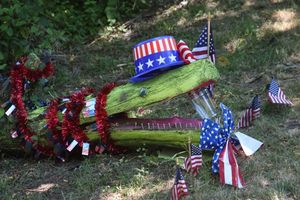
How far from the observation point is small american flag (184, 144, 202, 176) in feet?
13.8

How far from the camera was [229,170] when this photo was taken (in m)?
4.09

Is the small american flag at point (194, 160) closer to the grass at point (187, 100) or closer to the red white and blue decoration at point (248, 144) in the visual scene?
the grass at point (187, 100)

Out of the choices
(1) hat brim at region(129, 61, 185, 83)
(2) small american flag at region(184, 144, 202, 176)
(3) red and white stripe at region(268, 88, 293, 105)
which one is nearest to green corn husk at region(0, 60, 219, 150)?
(1) hat brim at region(129, 61, 185, 83)

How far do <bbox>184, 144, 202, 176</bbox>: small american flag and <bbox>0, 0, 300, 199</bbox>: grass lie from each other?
0.27 feet

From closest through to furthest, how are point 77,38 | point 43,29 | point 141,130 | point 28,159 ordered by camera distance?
point 141,130, point 28,159, point 43,29, point 77,38

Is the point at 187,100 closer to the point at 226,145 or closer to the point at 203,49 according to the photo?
the point at 203,49

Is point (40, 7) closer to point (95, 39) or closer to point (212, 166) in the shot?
point (95, 39)

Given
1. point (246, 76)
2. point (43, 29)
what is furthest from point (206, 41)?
point (43, 29)

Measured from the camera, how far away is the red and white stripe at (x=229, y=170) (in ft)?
13.2

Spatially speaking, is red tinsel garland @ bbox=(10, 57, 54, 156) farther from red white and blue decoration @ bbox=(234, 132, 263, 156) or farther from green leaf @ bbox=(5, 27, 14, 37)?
red white and blue decoration @ bbox=(234, 132, 263, 156)

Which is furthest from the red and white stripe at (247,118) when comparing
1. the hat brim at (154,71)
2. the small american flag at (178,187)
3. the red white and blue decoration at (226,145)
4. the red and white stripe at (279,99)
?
the small american flag at (178,187)

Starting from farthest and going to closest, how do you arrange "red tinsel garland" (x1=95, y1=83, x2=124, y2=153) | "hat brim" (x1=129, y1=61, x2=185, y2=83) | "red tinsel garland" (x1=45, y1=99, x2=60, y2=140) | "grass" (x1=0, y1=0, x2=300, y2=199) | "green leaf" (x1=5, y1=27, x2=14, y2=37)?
"green leaf" (x1=5, y1=27, x2=14, y2=37) < "red tinsel garland" (x1=45, y1=99, x2=60, y2=140) < "red tinsel garland" (x1=95, y1=83, x2=124, y2=153) < "hat brim" (x1=129, y1=61, x2=185, y2=83) < "grass" (x1=0, y1=0, x2=300, y2=199)

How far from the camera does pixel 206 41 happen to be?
4.80 m

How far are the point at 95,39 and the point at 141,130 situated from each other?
425 centimetres
